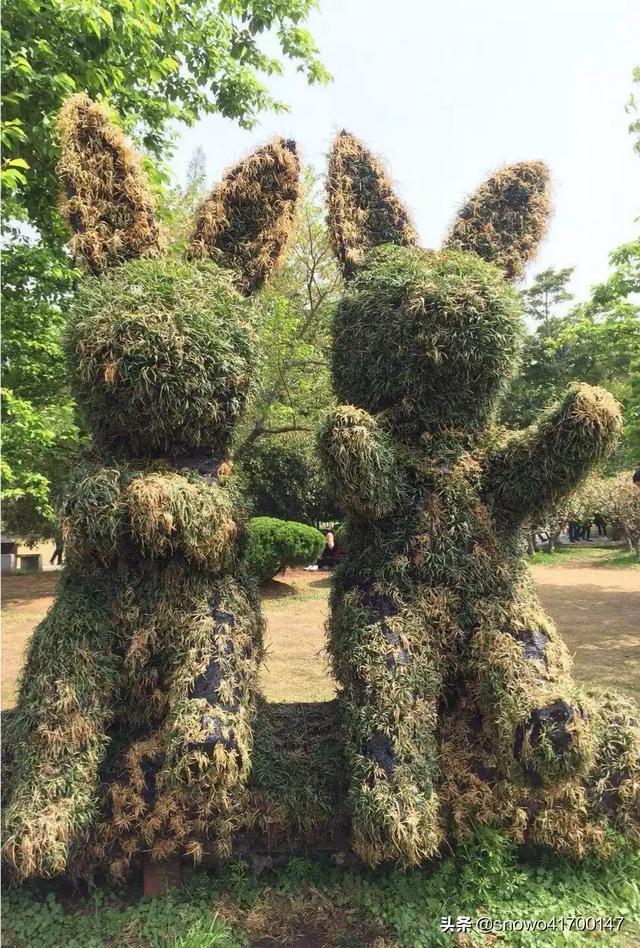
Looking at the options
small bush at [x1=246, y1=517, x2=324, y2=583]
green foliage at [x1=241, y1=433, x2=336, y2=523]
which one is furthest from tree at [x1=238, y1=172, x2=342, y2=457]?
green foliage at [x1=241, y1=433, x2=336, y2=523]

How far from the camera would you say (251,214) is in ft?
9.05

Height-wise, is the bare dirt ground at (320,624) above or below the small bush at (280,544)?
below

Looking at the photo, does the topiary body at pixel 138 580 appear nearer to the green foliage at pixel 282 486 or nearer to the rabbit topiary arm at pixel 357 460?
the rabbit topiary arm at pixel 357 460

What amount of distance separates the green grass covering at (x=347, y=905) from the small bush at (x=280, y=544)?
7.02 m

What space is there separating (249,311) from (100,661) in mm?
1455

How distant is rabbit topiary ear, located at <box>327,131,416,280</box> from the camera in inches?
109

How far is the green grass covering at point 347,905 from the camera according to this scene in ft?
6.78

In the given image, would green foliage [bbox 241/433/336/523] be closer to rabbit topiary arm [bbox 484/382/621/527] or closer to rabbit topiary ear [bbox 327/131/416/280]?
rabbit topiary ear [bbox 327/131/416/280]

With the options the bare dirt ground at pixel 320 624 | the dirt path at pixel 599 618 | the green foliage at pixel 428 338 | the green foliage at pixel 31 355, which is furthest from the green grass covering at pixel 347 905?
the green foliage at pixel 31 355

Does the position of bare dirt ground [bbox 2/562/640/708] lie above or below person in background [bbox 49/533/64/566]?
below

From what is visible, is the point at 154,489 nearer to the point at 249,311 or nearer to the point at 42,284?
the point at 249,311

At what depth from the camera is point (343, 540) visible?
2678mm

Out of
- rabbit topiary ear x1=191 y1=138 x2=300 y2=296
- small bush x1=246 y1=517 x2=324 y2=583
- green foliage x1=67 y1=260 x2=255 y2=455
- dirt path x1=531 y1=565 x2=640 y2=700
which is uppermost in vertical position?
rabbit topiary ear x1=191 y1=138 x2=300 y2=296

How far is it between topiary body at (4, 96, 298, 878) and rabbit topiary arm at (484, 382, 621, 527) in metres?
1.04
